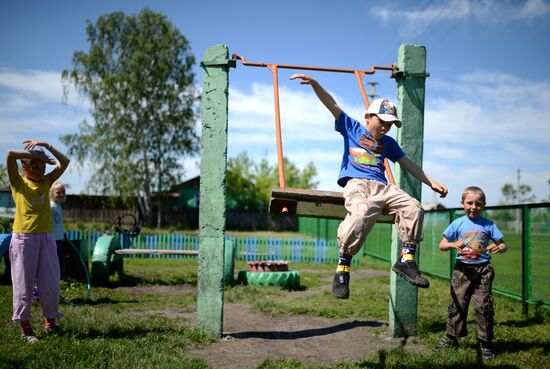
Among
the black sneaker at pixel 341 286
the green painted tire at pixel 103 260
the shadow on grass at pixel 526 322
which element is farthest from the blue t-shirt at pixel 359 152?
the green painted tire at pixel 103 260

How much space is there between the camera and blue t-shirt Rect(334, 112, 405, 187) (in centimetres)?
A: 452

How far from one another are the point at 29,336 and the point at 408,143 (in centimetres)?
486

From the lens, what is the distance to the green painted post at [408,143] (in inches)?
243

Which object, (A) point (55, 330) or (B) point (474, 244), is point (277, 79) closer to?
(B) point (474, 244)

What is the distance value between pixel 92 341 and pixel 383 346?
321cm

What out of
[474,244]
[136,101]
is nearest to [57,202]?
[474,244]

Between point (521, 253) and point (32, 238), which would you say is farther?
point (521, 253)

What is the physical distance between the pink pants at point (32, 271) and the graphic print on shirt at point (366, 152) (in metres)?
3.48

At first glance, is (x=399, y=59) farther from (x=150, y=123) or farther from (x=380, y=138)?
(x=150, y=123)

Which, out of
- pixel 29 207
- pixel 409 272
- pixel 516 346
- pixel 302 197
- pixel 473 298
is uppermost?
pixel 302 197

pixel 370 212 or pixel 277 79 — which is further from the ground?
pixel 277 79

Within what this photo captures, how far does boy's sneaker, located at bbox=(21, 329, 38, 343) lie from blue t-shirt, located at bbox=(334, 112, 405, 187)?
3534 millimetres

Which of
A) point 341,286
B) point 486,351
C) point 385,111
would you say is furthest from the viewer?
point 486,351

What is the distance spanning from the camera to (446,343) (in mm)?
5406
